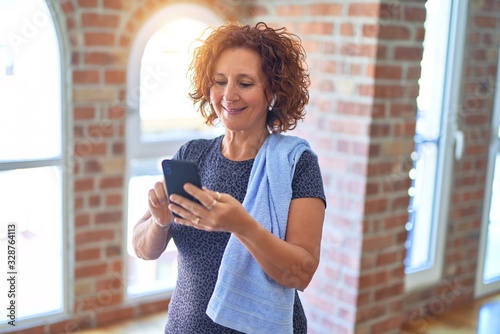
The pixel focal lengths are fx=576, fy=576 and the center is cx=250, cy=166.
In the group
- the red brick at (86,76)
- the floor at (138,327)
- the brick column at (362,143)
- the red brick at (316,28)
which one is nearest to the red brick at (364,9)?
the brick column at (362,143)

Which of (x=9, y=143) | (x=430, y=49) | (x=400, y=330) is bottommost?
(x=400, y=330)

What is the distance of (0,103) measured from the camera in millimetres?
2432

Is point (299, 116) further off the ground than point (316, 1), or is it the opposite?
point (316, 1)

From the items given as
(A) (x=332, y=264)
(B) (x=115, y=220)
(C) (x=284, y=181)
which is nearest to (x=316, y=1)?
(A) (x=332, y=264)

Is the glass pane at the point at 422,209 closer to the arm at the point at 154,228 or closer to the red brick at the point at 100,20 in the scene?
the red brick at the point at 100,20

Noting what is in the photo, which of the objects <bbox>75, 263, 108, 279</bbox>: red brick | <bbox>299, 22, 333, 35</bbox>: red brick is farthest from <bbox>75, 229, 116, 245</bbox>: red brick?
<bbox>299, 22, 333, 35</bbox>: red brick

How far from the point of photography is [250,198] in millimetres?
1431

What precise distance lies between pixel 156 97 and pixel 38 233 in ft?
2.90

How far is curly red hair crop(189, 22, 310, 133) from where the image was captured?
1434 mm

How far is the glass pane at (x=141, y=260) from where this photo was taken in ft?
9.62

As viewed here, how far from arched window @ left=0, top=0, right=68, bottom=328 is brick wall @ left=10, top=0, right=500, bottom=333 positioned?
2.9 inches

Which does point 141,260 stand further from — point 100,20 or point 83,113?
point 100,20

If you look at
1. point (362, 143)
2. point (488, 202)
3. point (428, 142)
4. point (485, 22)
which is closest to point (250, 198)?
point (362, 143)

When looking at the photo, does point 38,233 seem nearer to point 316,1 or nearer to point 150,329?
point 150,329
